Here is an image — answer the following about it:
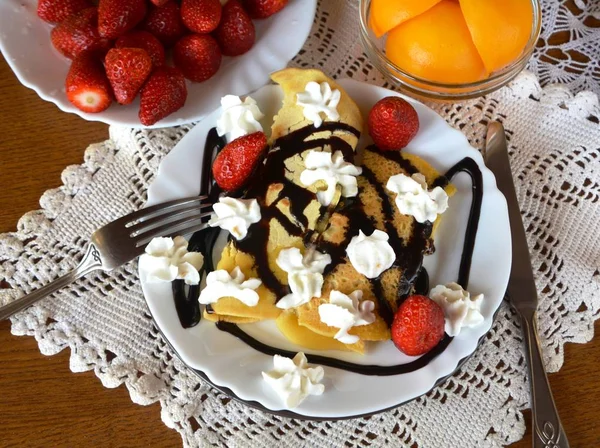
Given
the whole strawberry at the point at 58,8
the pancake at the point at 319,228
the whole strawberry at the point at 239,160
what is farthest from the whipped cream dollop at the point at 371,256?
the whole strawberry at the point at 58,8

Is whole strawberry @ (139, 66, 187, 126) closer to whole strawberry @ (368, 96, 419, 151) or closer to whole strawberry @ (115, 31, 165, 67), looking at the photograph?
whole strawberry @ (115, 31, 165, 67)

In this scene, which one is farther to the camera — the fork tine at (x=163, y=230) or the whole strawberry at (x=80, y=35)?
the whole strawberry at (x=80, y=35)

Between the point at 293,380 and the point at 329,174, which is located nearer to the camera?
the point at 293,380

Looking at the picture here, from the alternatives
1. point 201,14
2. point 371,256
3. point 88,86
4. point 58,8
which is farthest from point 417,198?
point 58,8

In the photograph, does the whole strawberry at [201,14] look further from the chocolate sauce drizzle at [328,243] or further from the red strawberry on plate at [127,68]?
the chocolate sauce drizzle at [328,243]

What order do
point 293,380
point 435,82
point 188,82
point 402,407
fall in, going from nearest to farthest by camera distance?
point 293,380 → point 402,407 → point 435,82 → point 188,82

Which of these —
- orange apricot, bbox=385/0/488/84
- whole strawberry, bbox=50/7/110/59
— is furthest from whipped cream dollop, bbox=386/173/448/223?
whole strawberry, bbox=50/7/110/59

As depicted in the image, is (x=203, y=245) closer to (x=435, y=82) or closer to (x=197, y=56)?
(x=197, y=56)
